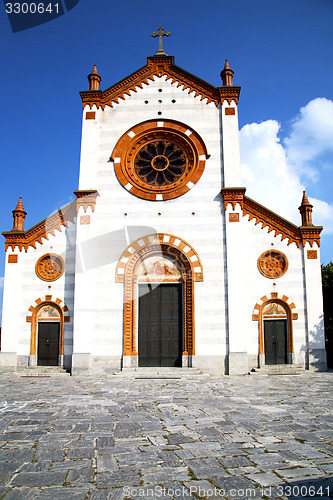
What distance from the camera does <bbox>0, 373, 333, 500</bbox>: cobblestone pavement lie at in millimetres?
4934

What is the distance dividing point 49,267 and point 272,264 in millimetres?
10303

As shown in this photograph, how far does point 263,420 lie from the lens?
322 inches

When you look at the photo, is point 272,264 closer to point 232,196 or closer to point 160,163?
point 232,196

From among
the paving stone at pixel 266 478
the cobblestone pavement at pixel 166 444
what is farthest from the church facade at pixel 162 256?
the paving stone at pixel 266 478

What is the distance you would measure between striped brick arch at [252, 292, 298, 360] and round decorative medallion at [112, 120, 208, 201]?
6.19m

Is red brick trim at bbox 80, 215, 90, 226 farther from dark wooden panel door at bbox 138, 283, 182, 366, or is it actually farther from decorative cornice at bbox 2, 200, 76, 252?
dark wooden panel door at bbox 138, 283, 182, 366

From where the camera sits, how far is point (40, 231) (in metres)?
18.5

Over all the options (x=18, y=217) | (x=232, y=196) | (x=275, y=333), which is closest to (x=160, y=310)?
(x=275, y=333)

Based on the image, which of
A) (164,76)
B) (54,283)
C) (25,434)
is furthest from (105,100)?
(25,434)

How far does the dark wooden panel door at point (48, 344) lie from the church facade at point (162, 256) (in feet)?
0.15

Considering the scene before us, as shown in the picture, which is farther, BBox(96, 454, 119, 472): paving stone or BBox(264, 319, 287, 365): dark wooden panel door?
BBox(264, 319, 287, 365): dark wooden panel door

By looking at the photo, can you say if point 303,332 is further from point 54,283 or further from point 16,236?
point 16,236

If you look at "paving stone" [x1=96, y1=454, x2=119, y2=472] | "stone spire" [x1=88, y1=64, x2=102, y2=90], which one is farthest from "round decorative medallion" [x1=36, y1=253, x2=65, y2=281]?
"paving stone" [x1=96, y1=454, x2=119, y2=472]

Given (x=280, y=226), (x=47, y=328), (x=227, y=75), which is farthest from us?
(x=227, y=75)
